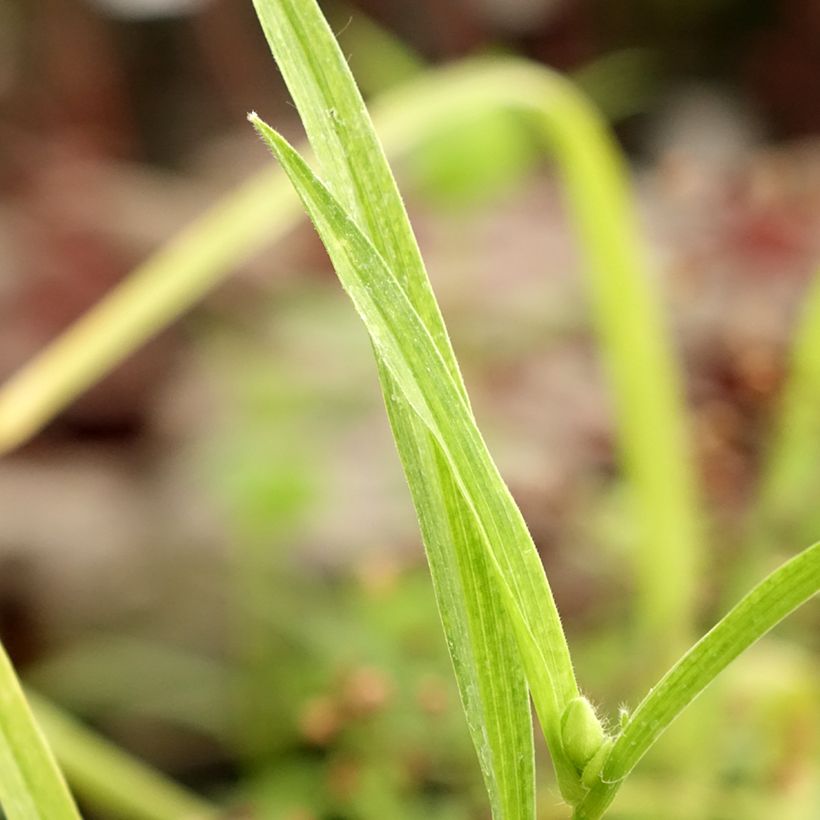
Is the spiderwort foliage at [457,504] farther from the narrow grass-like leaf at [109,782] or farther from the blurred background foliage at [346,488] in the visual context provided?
the narrow grass-like leaf at [109,782]

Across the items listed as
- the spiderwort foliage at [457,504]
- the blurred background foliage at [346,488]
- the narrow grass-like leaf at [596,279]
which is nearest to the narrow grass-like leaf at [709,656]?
the spiderwort foliage at [457,504]

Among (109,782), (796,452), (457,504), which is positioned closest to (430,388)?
(457,504)

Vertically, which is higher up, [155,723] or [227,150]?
[227,150]

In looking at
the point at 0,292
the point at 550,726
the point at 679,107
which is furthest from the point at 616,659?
the point at 679,107

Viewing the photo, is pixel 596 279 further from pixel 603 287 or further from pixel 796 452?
pixel 796 452

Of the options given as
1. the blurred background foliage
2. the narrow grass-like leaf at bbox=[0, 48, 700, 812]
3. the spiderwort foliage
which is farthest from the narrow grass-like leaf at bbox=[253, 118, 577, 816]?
the narrow grass-like leaf at bbox=[0, 48, 700, 812]

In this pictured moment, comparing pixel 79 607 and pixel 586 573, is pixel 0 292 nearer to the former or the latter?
pixel 79 607

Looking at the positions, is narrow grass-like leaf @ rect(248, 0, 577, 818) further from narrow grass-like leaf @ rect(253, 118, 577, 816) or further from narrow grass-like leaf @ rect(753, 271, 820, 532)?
narrow grass-like leaf @ rect(753, 271, 820, 532)
